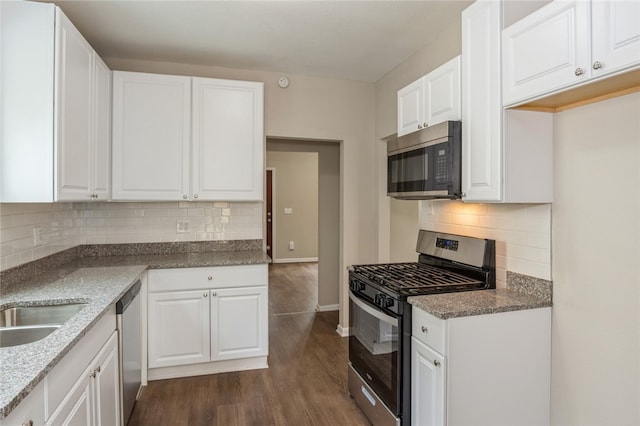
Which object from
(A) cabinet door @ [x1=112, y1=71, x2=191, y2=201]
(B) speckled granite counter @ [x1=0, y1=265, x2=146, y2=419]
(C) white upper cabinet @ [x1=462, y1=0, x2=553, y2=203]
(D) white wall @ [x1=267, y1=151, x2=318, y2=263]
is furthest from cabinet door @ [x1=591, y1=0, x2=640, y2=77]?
(D) white wall @ [x1=267, y1=151, x2=318, y2=263]

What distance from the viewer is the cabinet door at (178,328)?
2736 millimetres

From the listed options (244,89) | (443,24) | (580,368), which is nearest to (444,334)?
(580,368)

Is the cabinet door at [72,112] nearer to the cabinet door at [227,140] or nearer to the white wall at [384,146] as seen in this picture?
the cabinet door at [227,140]

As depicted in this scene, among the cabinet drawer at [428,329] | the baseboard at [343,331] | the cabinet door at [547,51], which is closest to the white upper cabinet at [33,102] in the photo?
the cabinet drawer at [428,329]

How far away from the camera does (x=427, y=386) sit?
180 centimetres

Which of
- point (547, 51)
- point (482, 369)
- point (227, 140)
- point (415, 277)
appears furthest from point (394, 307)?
point (227, 140)

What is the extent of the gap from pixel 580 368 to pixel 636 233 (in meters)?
0.67

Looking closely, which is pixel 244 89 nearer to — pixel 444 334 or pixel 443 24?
pixel 443 24

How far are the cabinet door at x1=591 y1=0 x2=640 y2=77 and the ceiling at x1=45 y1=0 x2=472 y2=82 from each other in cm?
120

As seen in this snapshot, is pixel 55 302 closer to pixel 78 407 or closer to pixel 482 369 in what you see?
pixel 78 407

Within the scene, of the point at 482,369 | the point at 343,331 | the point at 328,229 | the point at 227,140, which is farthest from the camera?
the point at 328,229

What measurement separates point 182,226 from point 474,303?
2.48 metres

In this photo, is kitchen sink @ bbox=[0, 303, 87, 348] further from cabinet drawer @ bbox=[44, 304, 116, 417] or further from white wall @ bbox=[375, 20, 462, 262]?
white wall @ bbox=[375, 20, 462, 262]

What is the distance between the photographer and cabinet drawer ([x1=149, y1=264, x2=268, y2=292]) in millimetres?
2740
